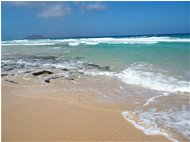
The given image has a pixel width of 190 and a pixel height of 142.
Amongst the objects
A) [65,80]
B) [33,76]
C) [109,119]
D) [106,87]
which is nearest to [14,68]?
[33,76]

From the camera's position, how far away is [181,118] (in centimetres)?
539

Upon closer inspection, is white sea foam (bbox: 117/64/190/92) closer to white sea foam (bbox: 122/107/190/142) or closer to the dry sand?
white sea foam (bbox: 122/107/190/142)

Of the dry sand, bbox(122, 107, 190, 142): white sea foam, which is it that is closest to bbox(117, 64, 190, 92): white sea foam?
bbox(122, 107, 190, 142): white sea foam

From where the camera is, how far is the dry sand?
438 cm

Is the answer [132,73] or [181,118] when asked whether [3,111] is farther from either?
[132,73]

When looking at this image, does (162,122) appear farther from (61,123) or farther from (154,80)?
(154,80)

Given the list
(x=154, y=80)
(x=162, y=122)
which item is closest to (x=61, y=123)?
(x=162, y=122)

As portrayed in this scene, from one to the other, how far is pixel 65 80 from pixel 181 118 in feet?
15.7

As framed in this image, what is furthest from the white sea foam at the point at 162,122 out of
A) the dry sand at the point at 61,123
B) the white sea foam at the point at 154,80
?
the white sea foam at the point at 154,80

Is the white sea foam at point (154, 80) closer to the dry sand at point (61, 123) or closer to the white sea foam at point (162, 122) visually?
the white sea foam at point (162, 122)

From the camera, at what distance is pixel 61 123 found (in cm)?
491

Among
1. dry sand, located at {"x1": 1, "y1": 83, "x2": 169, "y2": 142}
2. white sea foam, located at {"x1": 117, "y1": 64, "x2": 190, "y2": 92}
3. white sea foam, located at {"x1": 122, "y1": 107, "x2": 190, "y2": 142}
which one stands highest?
white sea foam, located at {"x1": 117, "y1": 64, "x2": 190, "y2": 92}

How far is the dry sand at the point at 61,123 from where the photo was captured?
14.4ft

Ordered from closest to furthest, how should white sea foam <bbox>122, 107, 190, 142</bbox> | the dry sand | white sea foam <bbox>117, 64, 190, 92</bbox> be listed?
the dry sand
white sea foam <bbox>122, 107, 190, 142</bbox>
white sea foam <bbox>117, 64, 190, 92</bbox>
